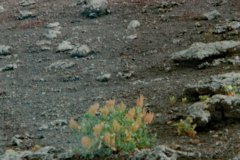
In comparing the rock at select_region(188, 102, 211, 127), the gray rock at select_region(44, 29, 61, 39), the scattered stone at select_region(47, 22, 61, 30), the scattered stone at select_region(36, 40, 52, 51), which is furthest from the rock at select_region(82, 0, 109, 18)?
the rock at select_region(188, 102, 211, 127)

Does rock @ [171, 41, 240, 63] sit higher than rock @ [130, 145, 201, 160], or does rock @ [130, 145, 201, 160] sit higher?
rock @ [130, 145, 201, 160]

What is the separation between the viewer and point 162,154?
426cm

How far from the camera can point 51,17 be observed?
44.6 ft

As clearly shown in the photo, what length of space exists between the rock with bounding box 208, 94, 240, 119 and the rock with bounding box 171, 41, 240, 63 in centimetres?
284

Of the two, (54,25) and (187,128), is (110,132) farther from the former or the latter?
(54,25)

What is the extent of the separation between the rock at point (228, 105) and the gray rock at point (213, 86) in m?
0.60

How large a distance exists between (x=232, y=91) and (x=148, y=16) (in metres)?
6.32

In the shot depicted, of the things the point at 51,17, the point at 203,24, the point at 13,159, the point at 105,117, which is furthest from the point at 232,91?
the point at 51,17

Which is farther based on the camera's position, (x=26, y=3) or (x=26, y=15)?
(x=26, y=3)

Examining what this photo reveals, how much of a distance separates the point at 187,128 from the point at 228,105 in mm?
498

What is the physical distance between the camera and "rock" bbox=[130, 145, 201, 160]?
13.9 ft

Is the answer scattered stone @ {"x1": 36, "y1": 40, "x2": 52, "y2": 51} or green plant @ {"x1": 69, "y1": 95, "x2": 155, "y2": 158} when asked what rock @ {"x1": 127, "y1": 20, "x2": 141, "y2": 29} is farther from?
green plant @ {"x1": 69, "y1": 95, "x2": 155, "y2": 158}

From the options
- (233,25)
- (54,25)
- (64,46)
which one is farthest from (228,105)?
(54,25)

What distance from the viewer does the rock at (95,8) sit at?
13047 millimetres
